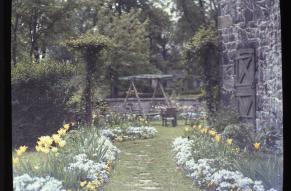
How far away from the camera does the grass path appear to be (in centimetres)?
244

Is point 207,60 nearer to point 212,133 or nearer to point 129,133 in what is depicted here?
point 212,133

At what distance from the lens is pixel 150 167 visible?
2498 mm

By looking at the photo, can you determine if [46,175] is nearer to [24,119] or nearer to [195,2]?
[24,119]

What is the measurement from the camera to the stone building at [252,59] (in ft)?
8.00

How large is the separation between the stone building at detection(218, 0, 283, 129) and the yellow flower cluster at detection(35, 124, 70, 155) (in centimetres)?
85

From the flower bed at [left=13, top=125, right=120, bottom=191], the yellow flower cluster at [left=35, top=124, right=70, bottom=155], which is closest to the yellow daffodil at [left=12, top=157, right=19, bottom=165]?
the flower bed at [left=13, top=125, right=120, bottom=191]

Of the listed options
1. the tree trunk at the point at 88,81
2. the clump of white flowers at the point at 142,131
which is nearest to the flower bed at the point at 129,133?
the clump of white flowers at the point at 142,131

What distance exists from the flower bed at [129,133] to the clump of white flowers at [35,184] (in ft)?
1.19

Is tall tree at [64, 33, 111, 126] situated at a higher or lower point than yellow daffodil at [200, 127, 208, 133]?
higher

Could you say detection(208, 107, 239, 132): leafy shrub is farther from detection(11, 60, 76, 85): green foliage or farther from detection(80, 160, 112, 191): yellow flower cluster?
detection(11, 60, 76, 85): green foliage

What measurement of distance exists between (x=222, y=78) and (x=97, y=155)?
767mm

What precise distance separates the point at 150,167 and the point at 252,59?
78 cm

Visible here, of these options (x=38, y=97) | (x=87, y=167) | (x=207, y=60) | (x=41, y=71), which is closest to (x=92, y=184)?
(x=87, y=167)
